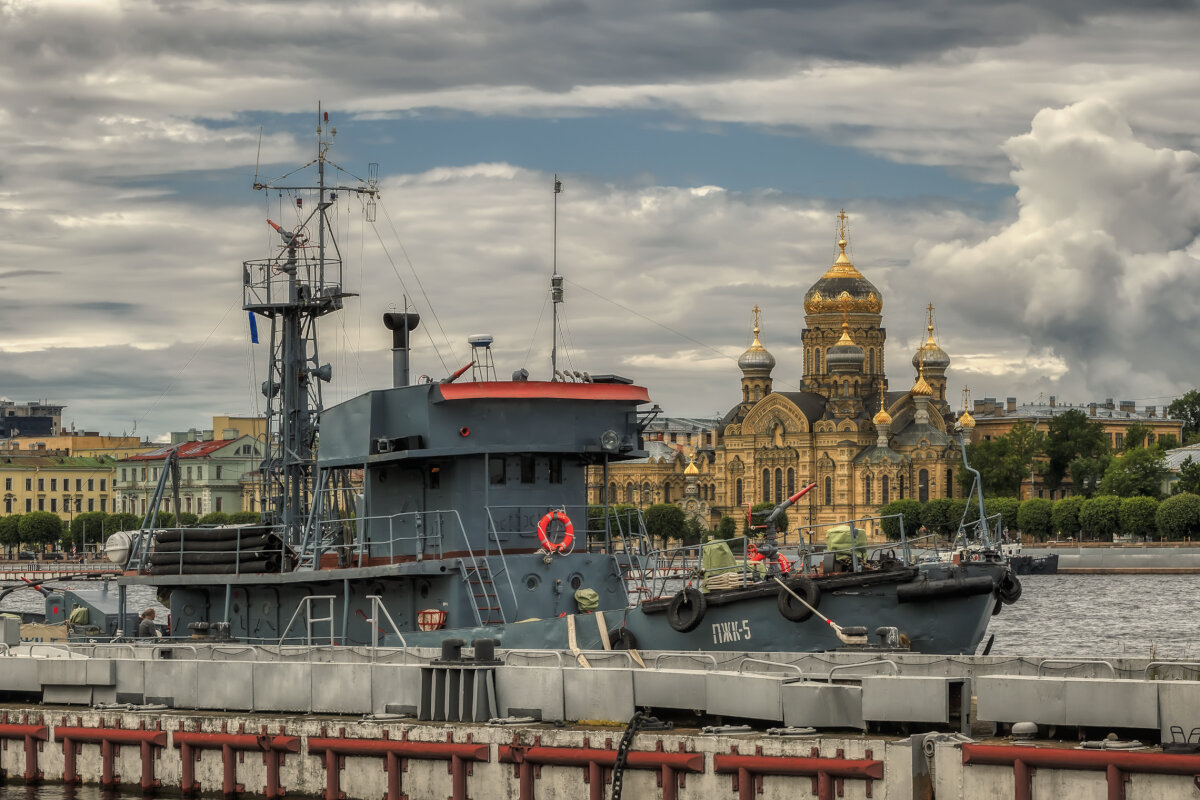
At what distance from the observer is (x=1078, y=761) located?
16297mm

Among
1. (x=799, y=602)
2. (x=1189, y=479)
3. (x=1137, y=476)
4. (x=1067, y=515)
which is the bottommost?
(x=799, y=602)

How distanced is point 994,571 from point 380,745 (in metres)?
9.76

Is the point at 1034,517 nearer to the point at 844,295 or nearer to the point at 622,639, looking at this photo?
the point at 844,295

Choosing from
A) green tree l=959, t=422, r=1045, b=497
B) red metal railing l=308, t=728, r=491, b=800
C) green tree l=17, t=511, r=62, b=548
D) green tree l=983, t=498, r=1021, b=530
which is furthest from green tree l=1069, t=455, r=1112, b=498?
red metal railing l=308, t=728, r=491, b=800

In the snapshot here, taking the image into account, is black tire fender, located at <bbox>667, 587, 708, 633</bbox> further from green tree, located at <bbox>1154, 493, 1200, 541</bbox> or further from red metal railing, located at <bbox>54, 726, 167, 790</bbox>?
green tree, located at <bbox>1154, 493, 1200, 541</bbox>

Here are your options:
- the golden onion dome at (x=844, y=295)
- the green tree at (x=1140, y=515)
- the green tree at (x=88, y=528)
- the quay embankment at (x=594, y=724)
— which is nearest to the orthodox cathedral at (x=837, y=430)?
the golden onion dome at (x=844, y=295)

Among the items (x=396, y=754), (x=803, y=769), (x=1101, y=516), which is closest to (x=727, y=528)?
(x=1101, y=516)

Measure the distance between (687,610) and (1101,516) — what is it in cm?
Result: 12553

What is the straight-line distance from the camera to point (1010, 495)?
17188 cm

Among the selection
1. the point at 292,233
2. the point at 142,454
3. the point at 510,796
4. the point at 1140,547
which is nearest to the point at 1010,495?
the point at 1140,547

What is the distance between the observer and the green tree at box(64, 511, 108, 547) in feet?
487

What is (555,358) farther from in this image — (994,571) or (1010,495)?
(1010,495)

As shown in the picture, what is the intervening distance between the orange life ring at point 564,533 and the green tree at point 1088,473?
144893 mm

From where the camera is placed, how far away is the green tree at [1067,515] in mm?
148375
